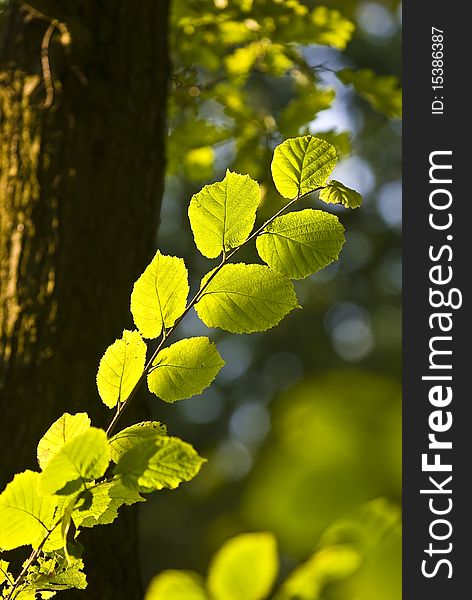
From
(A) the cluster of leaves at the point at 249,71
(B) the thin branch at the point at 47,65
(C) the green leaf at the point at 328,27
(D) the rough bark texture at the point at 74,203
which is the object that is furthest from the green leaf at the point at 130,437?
(C) the green leaf at the point at 328,27

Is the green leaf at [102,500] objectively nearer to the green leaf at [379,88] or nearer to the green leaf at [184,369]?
the green leaf at [184,369]

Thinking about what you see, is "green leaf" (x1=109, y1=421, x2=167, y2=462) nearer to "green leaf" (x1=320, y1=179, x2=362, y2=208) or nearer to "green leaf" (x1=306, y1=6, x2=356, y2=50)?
"green leaf" (x1=320, y1=179, x2=362, y2=208)

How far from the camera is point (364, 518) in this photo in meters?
0.28

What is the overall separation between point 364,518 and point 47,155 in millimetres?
609

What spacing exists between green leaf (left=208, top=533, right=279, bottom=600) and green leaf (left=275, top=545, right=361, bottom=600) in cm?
2

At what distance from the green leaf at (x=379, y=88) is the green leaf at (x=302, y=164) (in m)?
0.66

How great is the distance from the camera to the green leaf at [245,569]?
304mm

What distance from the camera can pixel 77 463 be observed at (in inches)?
13.4

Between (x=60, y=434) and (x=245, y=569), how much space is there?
0.14m

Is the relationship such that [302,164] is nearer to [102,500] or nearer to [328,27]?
[102,500]

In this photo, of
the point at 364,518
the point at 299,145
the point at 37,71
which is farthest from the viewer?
the point at 37,71

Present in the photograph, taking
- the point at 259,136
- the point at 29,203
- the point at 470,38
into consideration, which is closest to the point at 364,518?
the point at 29,203

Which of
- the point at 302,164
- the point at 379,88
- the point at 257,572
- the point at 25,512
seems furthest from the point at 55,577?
the point at 379,88

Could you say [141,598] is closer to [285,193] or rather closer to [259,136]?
[285,193]
